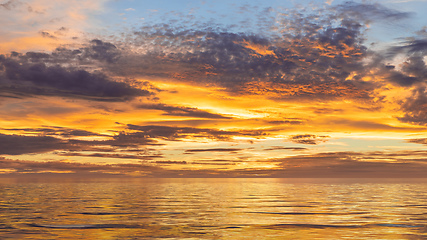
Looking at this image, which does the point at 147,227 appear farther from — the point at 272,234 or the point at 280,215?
the point at 280,215

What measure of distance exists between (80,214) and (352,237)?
80.5ft

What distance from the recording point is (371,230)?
28.0 meters

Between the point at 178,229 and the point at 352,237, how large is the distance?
11.6 meters

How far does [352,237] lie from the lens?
25203 mm

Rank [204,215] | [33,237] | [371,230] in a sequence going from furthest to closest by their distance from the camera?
[204,215]
[371,230]
[33,237]

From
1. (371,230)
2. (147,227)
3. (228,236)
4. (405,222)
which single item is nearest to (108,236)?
(147,227)

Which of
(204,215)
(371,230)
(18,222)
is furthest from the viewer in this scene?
(204,215)

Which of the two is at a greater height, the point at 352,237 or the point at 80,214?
the point at 352,237

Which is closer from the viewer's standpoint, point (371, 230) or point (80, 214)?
point (371, 230)

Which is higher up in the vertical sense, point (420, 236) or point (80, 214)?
point (420, 236)

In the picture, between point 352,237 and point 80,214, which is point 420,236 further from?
point 80,214

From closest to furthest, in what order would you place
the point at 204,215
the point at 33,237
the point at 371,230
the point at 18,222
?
the point at 33,237 → the point at 371,230 → the point at 18,222 → the point at 204,215

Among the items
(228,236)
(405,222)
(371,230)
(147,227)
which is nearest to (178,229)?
(147,227)

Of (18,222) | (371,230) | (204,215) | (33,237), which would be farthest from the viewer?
(204,215)
